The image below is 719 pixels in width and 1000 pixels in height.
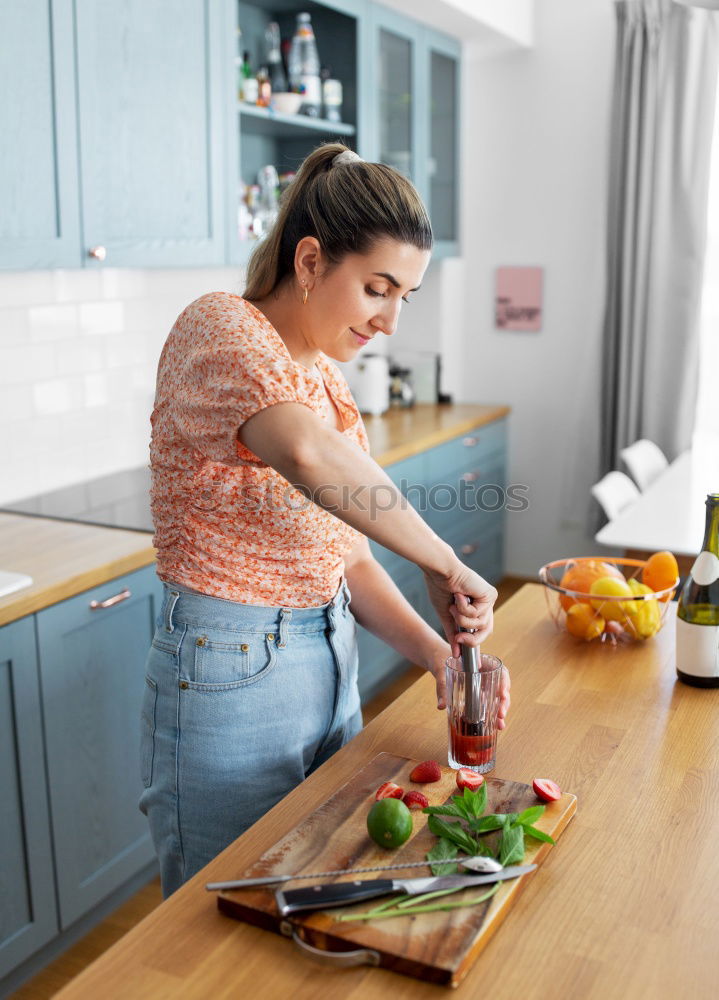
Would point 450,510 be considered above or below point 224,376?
below

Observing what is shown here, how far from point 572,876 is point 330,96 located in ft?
9.99

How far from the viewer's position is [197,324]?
1248 millimetres

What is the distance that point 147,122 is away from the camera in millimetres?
2539

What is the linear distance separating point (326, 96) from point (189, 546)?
2566 mm

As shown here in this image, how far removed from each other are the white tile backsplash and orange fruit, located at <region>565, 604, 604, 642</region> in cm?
166

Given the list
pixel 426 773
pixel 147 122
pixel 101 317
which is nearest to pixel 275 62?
pixel 147 122

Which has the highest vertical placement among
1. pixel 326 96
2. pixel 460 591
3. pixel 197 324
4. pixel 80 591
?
pixel 326 96

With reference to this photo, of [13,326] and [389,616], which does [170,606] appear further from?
[13,326]

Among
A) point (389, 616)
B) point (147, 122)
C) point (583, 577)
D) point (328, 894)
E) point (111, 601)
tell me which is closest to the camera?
point (328, 894)

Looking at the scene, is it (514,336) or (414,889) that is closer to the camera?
(414,889)

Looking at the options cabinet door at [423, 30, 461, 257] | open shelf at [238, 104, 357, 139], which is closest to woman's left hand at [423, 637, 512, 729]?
open shelf at [238, 104, 357, 139]

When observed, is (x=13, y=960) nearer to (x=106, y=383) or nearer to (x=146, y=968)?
(x=146, y=968)

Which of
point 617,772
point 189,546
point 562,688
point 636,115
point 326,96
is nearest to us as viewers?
point 617,772

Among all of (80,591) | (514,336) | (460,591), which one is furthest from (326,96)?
(460,591)
